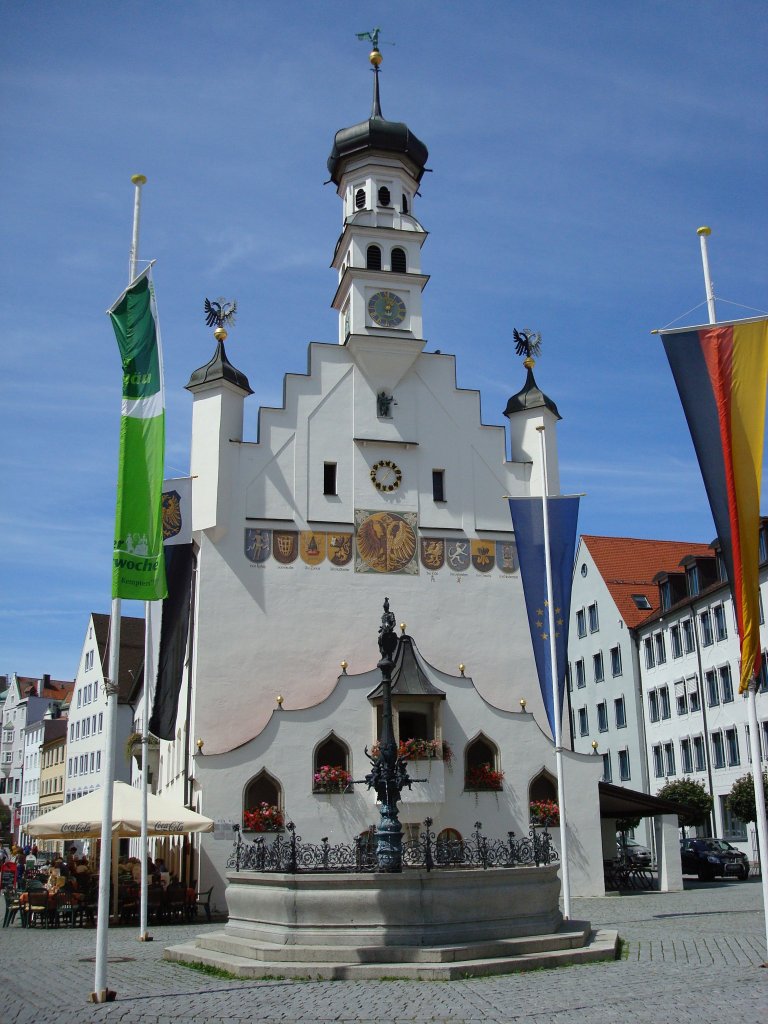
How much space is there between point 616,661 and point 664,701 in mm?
4626

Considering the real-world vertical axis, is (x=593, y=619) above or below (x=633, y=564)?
below

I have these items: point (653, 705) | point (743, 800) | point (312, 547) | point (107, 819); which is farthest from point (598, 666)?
point (107, 819)

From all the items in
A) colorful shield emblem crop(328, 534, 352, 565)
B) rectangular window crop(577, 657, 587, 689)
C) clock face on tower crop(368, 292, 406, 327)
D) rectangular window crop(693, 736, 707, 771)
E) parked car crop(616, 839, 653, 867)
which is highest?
clock face on tower crop(368, 292, 406, 327)

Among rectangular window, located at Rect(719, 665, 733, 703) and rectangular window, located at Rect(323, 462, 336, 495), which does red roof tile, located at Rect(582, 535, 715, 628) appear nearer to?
rectangular window, located at Rect(719, 665, 733, 703)

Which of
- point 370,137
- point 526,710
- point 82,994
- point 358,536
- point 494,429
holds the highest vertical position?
point 370,137

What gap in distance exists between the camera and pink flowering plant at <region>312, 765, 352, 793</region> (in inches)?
1017

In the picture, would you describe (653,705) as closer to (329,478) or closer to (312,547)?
(329,478)

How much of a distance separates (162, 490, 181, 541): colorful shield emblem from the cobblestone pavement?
464 inches

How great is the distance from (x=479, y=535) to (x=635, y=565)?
1006 inches

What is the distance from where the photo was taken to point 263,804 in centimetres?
2541

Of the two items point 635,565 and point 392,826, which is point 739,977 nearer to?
point 392,826

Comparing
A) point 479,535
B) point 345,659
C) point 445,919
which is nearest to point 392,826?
point 445,919

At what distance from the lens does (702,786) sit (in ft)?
137

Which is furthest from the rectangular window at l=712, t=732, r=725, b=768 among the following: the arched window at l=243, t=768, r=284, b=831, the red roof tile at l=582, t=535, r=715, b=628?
the arched window at l=243, t=768, r=284, b=831
